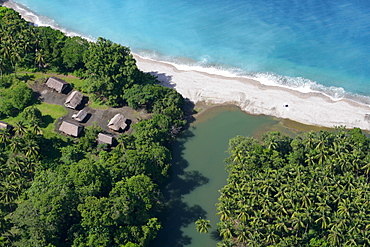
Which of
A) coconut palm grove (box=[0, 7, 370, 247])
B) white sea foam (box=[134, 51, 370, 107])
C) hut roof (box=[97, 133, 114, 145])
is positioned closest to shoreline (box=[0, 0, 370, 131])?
white sea foam (box=[134, 51, 370, 107])

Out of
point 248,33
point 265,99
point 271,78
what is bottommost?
point 265,99

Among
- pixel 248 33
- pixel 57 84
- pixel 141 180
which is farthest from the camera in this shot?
pixel 248 33

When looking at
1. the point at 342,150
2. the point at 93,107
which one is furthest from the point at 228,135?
the point at 93,107

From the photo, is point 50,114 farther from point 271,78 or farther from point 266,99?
point 271,78

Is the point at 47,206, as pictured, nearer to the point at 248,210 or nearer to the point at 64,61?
the point at 248,210

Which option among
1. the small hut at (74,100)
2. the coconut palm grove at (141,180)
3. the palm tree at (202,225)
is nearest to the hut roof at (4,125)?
the coconut palm grove at (141,180)

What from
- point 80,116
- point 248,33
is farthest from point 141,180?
point 248,33
